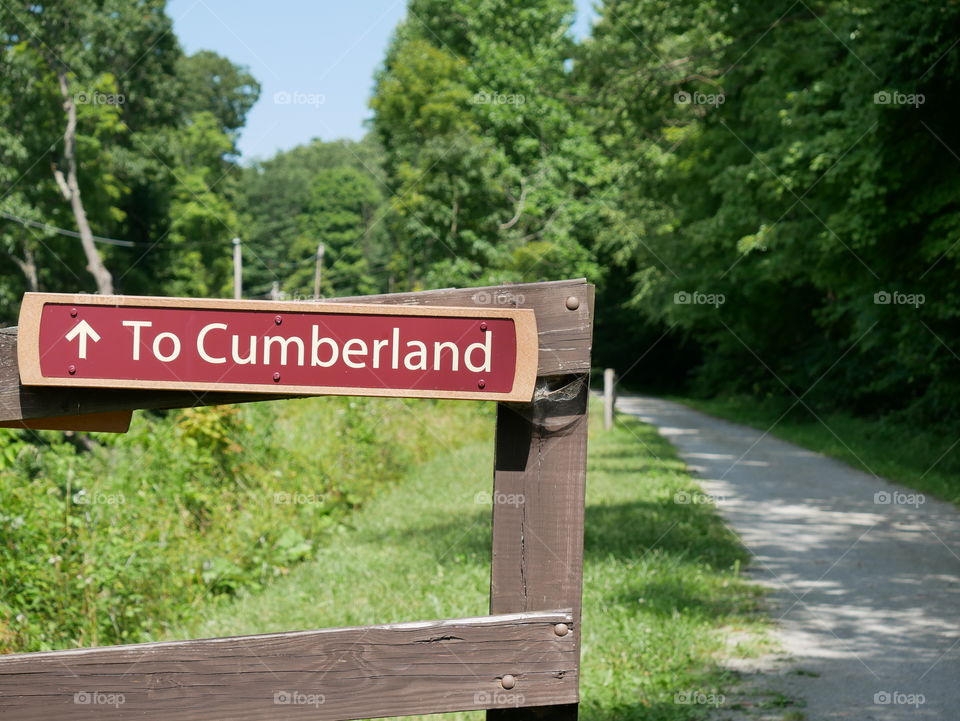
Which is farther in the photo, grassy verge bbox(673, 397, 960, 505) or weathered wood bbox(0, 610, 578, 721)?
grassy verge bbox(673, 397, 960, 505)

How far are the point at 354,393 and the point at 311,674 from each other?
0.62m

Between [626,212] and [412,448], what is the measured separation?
23.9 m

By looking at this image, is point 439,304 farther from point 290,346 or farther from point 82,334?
point 82,334

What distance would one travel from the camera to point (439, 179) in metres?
34.1

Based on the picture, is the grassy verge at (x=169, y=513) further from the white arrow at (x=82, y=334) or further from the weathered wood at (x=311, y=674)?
the white arrow at (x=82, y=334)

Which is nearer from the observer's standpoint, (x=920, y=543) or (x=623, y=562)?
(x=623, y=562)

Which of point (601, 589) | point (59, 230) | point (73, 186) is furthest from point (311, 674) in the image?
point (59, 230)

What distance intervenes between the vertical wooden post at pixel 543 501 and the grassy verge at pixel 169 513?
420 centimetres

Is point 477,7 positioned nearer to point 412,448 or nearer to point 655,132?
point 655,132

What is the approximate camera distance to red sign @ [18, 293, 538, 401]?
240 centimetres

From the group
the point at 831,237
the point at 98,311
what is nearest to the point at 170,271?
the point at 831,237

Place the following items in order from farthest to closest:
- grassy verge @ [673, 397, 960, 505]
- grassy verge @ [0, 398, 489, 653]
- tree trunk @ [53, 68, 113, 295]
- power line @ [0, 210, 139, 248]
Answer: tree trunk @ [53, 68, 113, 295] < power line @ [0, 210, 139, 248] < grassy verge @ [673, 397, 960, 505] < grassy verge @ [0, 398, 489, 653]

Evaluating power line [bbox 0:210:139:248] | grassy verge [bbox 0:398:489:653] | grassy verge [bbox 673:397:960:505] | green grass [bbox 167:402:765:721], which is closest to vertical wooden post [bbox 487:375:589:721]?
green grass [bbox 167:402:765:721]

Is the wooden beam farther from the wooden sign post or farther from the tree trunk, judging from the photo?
the tree trunk
